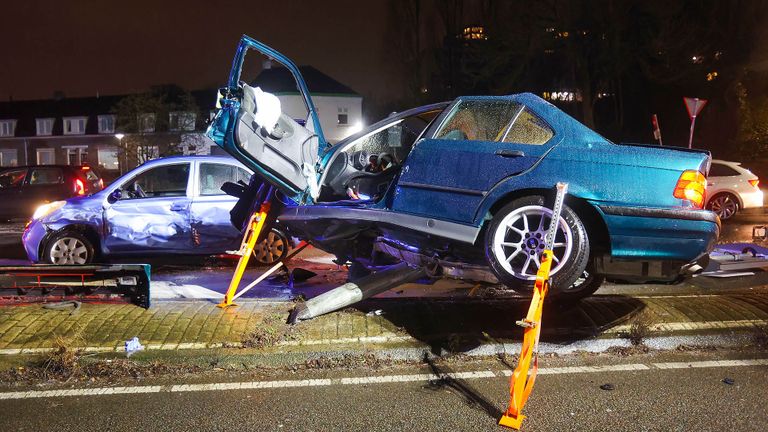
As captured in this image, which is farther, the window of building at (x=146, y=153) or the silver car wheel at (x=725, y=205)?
the window of building at (x=146, y=153)

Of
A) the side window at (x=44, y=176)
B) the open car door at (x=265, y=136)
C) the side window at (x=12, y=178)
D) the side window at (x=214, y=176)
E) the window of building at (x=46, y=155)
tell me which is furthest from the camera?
the window of building at (x=46, y=155)

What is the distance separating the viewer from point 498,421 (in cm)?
349

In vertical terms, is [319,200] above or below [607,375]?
above

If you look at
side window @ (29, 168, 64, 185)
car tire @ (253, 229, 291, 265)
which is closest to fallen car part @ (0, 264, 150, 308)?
car tire @ (253, 229, 291, 265)

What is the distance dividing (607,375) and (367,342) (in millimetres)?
1722

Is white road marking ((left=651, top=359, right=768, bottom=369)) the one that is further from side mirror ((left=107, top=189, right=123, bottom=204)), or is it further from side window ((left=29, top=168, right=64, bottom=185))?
side window ((left=29, top=168, right=64, bottom=185))

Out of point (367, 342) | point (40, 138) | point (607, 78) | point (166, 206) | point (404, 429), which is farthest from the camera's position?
point (40, 138)

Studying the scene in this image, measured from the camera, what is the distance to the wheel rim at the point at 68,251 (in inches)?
309

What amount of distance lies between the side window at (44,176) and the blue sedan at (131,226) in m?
9.11

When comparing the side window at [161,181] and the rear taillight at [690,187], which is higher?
the rear taillight at [690,187]

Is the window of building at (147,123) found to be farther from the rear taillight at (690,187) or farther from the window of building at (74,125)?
the rear taillight at (690,187)

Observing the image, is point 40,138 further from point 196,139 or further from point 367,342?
point 367,342

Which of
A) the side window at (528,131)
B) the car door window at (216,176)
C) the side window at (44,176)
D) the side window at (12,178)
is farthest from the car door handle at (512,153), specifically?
the side window at (12,178)

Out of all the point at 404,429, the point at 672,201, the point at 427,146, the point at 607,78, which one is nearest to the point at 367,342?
the point at 404,429
